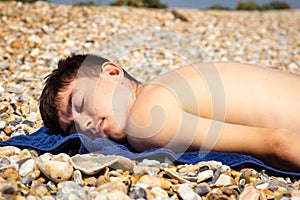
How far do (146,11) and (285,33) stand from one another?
2.47m

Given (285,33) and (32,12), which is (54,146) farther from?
(285,33)

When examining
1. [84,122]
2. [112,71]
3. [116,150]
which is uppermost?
Answer: [112,71]

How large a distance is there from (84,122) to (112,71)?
36 centimetres

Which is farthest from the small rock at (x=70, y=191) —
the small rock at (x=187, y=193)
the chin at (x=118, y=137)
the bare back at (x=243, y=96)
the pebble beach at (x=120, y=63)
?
the bare back at (x=243, y=96)

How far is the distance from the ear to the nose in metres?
0.29

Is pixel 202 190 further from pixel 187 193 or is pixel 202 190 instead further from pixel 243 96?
pixel 243 96

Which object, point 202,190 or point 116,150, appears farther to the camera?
point 116,150

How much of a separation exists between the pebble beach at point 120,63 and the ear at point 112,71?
0.54 m

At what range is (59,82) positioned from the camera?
7.82 ft

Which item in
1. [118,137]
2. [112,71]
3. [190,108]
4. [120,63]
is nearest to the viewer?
[190,108]

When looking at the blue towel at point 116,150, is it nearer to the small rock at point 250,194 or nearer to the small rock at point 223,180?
the small rock at point 223,180

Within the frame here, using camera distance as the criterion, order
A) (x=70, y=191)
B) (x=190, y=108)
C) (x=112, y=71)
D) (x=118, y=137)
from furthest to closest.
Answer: (x=112, y=71)
(x=118, y=137)
(x=190, y=108)
(x=70, y=191)

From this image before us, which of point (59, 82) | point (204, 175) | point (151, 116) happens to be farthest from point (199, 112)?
point (59, 82)

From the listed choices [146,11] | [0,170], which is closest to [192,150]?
[0,170]
